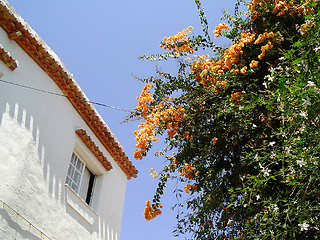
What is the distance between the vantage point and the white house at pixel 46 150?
4852 mm

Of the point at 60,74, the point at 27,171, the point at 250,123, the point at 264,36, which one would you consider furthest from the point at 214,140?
the point at 60,74

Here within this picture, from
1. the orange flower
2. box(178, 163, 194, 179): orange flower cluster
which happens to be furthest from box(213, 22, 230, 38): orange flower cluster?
box(178, 163, 194, 179): orange flower cluster

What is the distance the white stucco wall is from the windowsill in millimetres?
67

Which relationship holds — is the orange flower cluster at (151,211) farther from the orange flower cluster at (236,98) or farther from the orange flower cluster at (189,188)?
the orange flower cluster at (236,98)

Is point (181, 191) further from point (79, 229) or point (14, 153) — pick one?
point (14, 153)

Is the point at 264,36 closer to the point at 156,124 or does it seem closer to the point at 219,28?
the point at 219,28

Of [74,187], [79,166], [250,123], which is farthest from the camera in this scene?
[79,166]

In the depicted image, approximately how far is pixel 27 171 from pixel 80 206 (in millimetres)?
1572

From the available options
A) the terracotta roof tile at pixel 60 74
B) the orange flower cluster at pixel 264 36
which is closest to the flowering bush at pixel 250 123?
the orange flower cluster at pixel 264 36

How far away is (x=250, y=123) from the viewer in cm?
498

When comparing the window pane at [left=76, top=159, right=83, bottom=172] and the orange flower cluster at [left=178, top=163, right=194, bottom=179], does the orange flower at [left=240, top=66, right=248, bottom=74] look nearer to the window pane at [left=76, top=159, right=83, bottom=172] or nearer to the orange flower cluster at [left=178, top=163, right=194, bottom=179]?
the orange flower cluster at [left=178, top=163, right=194, bottom=179]

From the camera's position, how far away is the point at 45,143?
5738 millimetres

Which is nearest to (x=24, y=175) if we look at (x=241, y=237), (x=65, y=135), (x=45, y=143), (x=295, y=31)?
(x=45, y=143)

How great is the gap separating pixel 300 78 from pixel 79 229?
4342mm
